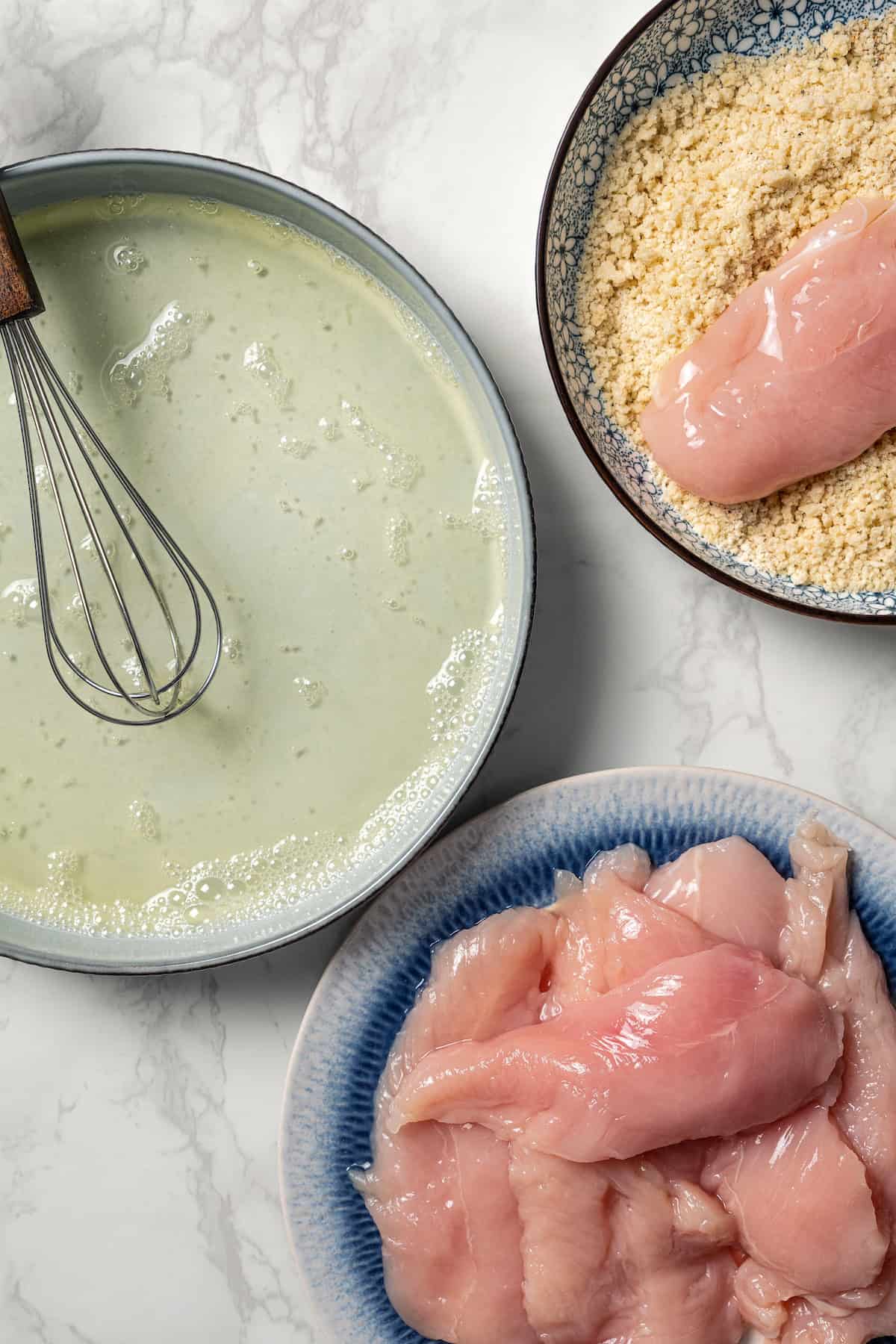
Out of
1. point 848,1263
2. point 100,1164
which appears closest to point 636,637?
point 848,1263

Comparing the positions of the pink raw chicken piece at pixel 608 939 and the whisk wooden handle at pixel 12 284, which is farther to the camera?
the pink raw chicken piece at pixel 608 939

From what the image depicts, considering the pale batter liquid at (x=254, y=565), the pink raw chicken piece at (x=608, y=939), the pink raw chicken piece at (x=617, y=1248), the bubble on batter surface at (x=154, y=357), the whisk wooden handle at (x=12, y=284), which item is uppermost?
the whisk wooden handle at (x=12, y=284)

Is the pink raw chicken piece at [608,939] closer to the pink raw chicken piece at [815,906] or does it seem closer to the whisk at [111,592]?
A: the pink raw chicken piece at [815,906]

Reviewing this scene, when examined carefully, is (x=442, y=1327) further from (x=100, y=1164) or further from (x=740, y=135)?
(x=740, y=135)

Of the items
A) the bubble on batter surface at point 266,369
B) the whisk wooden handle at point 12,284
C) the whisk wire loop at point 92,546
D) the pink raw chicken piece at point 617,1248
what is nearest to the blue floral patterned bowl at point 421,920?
the pink raw chicken piece at point 617,1248

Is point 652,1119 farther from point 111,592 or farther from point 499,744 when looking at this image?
point 111,592

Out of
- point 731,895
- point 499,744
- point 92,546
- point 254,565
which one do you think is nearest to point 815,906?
point 731,895

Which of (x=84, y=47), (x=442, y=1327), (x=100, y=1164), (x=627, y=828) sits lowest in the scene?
(x=442, y=1327)
